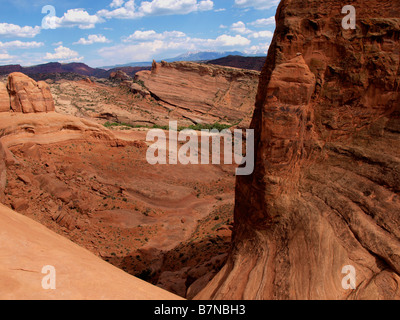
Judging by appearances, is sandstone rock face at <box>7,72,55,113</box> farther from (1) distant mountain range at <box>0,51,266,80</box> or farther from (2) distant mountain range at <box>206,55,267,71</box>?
(2) distant mountain range at <box>206,55,267,71</box>

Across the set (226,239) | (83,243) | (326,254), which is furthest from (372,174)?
(83,243)

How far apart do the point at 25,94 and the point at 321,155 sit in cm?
2137

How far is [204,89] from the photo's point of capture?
5022 centimetres

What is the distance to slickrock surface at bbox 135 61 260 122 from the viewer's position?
160 ft

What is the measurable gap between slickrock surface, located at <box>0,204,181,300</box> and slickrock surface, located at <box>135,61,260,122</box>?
4358 centimetres

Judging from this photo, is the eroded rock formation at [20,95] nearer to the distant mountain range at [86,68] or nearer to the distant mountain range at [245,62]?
the distant mountain range at [86,68]

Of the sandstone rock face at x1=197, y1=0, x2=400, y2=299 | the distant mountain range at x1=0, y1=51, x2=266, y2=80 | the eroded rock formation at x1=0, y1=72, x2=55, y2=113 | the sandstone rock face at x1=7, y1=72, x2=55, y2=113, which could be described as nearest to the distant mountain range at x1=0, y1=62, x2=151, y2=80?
the distant mountain range at x1=0, y1=51, x2=266, y2=80

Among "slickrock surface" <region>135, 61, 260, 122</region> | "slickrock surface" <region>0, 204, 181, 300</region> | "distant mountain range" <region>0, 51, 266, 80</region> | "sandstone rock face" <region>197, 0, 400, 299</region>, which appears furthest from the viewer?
"distant mountain range" <region>0, 51, 266, 80</region>

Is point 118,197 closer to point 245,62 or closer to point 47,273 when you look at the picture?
point 47,273

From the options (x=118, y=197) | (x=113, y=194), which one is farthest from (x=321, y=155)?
(x=113, y=194)

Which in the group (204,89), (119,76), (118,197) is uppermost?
(119,76)

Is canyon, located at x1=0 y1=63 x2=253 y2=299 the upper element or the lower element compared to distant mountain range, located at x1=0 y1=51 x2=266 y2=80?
lower

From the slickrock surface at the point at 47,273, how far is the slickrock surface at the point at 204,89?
143 feet
